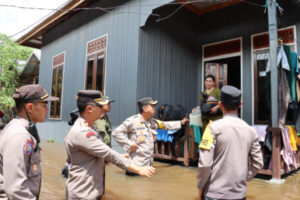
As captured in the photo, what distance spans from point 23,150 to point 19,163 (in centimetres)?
8

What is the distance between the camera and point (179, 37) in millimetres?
8211

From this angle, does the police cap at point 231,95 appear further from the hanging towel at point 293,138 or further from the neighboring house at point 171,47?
the neighboring house at point 171,47

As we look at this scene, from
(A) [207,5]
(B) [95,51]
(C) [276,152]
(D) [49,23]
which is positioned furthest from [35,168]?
(D) [49,23]

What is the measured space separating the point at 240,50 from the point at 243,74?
772mm

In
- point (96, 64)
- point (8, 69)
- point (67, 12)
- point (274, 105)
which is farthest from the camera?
point (8, 69)

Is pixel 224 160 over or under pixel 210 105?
under

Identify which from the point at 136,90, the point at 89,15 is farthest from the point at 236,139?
the point at 89,15

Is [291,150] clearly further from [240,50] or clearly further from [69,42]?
[69,42]

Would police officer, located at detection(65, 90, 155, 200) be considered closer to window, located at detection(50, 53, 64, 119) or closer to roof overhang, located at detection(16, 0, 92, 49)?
roof overhang, located at detection(16, 0, 92, 49)

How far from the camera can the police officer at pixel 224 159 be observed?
1.96 meters

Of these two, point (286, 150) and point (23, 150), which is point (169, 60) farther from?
point (23, 150)

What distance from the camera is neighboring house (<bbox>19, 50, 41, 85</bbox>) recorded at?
15.3 m

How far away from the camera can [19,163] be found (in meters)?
1.51

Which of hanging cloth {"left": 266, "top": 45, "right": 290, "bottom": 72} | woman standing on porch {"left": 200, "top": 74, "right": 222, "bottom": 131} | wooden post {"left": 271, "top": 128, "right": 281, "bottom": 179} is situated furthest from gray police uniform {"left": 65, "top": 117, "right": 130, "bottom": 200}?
hanging cloth {"left": 266, "top": 45, "right": 290, "bottom": 72}
